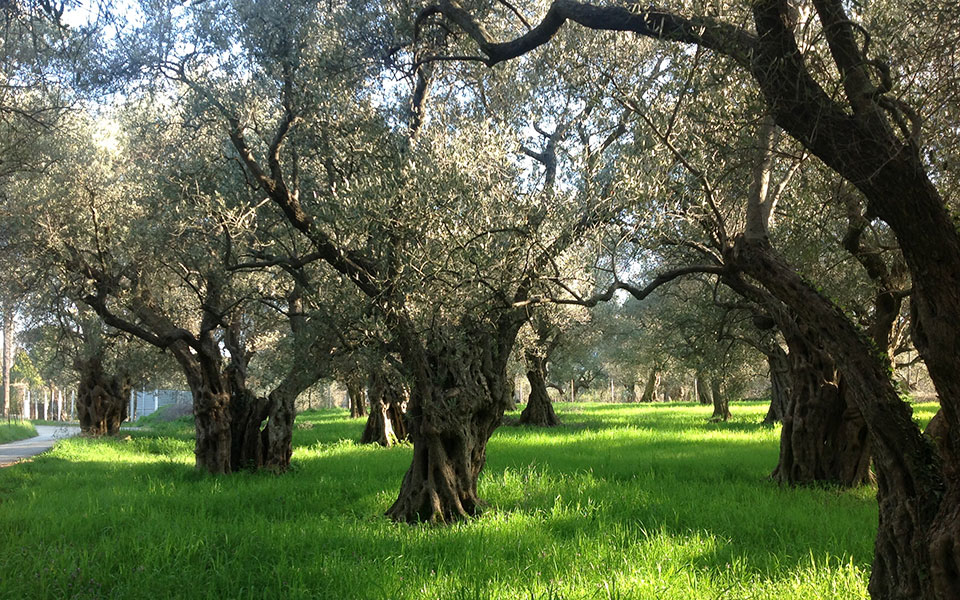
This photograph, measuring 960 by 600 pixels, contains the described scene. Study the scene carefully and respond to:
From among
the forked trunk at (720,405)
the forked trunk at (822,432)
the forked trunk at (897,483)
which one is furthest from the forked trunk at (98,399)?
the forked trunk at (897,483)

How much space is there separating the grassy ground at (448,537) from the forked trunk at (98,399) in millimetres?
15550

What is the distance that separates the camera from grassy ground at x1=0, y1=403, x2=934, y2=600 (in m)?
6.31

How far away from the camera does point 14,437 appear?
3033 cm

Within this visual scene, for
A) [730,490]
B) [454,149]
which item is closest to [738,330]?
[730,490]

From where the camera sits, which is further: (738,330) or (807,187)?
(738,330)

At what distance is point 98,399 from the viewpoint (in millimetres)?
28359

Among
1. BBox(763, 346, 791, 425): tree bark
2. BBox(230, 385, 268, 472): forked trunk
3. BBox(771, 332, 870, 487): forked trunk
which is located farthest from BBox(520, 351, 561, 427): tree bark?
BBox(771, 332, 870, 487): forked trunk

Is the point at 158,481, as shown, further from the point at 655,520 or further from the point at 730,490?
the point at 730,490

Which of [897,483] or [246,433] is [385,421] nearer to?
[246,433]

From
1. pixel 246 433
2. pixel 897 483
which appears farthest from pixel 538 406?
pixel 897 483

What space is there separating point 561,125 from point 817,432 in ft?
23.3

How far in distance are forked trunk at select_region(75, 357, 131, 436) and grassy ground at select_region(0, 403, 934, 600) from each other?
51.0 ft

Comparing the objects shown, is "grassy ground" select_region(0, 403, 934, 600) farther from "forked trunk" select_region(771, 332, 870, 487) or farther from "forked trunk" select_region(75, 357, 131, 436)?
"forked trunk" select_region(75, 357, 131, 436)

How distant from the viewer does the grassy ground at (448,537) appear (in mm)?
6312
